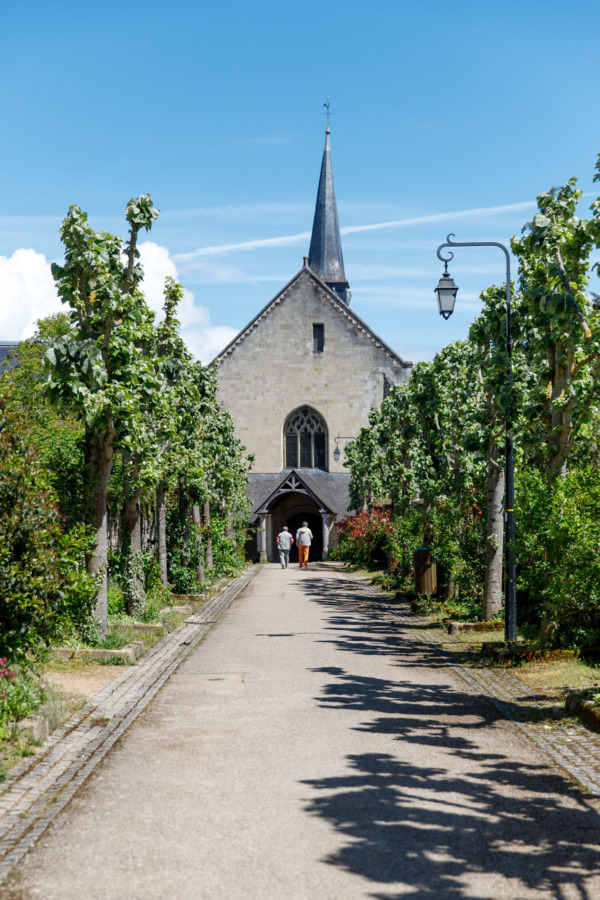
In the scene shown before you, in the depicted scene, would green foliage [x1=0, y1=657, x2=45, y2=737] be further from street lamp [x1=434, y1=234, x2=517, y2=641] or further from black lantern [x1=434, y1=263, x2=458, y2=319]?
black lantern [x1=434, y1=263, x2=458, y2=319]

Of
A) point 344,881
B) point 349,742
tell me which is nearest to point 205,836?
point 344,881

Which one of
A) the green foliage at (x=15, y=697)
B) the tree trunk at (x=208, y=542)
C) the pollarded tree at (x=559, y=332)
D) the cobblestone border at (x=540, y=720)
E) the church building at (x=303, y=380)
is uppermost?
the church building at (x=303, y=380)

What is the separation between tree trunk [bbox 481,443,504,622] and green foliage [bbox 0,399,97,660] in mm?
7228

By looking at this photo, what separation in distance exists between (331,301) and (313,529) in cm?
1339

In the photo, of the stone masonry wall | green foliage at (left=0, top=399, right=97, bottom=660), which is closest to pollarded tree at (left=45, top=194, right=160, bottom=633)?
green foliage at (left=0, top=399, right=97, bottom=660)

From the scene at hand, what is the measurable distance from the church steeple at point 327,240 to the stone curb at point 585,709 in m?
52.4

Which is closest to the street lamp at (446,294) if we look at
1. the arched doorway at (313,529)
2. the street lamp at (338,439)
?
the street lamp at (338,439)

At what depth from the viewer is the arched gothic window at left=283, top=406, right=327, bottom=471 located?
A: 50531 millimetres

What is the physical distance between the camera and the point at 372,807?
584 cm

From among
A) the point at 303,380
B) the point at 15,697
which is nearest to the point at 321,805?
the point at 15,697

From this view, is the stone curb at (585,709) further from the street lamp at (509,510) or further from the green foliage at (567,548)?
the street lamp at (509,510)

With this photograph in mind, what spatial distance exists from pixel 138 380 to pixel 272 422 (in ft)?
124

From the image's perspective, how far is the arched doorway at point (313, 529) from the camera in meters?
50.9

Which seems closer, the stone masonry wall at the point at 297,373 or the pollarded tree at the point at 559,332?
the pollarded tree at the point at 559,332
